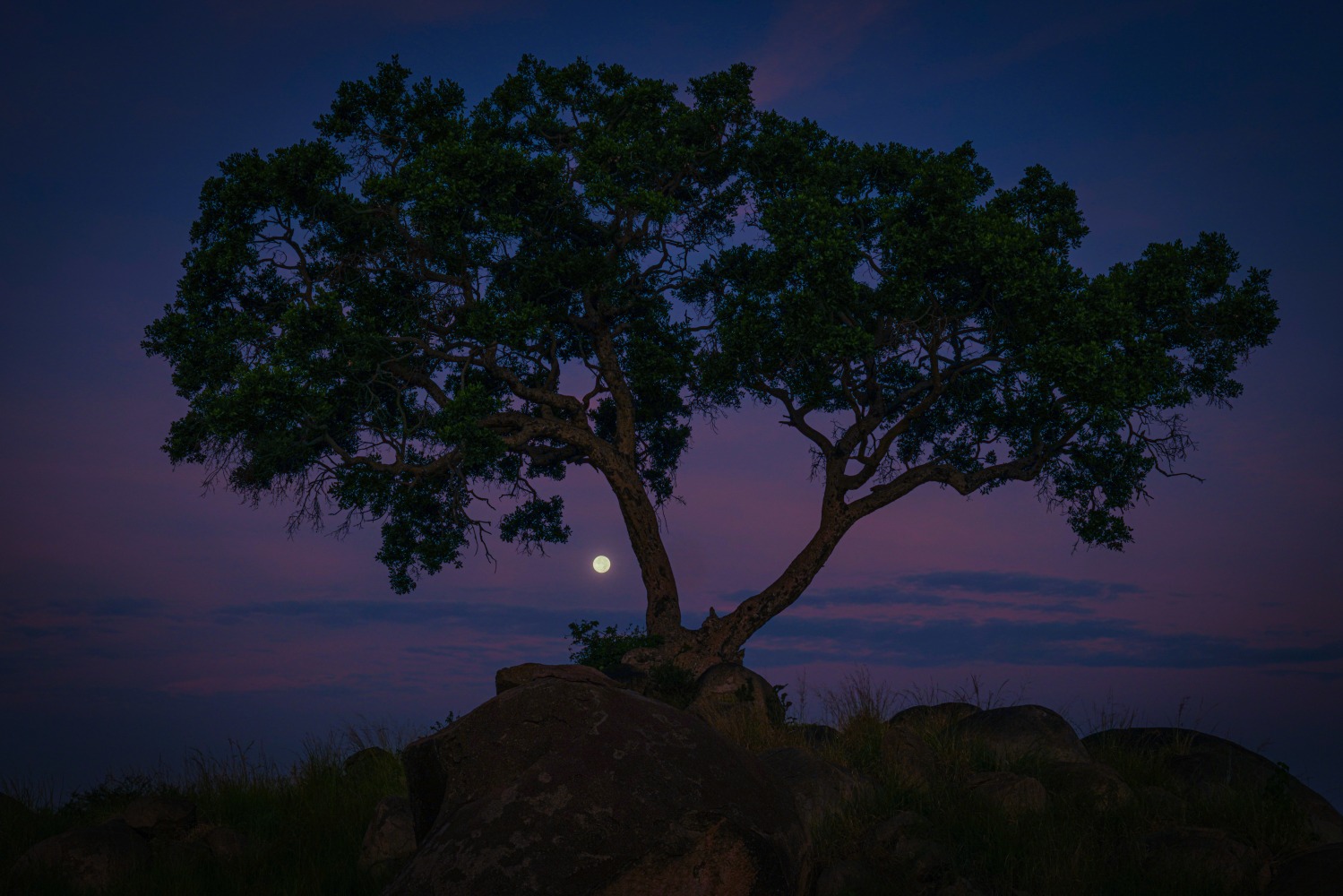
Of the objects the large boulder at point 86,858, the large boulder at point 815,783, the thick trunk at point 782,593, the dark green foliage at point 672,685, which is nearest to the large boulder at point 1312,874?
the large boulder at point 815,783

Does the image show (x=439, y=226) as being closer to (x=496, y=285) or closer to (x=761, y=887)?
(x=496, y=285)

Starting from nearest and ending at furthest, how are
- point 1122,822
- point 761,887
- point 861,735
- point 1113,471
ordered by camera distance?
1. point 761,887
2. point 1122,822
3. point 861,735
4. point 1113,471

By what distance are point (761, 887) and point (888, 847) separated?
3672 mm

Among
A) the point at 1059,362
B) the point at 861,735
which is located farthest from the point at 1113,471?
the point at 861,735

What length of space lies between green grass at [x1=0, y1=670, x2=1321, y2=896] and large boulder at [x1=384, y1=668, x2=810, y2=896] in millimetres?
2883

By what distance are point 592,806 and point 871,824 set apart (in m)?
Answer: 5.00

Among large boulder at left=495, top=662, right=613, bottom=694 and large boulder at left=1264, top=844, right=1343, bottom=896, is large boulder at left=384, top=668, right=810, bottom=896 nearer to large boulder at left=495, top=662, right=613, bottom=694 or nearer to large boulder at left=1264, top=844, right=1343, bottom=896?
large boulder at left=495, top=662, right=613, bottom=694

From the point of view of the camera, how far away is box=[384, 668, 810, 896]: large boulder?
289 inches

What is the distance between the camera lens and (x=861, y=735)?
14.5m

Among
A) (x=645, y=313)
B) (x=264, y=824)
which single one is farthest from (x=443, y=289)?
(x=264, y=824)

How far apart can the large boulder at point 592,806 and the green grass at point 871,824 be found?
288 cm

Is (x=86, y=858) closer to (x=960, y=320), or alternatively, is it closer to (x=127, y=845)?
(x=127, y=845)

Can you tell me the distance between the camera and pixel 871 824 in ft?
37.6

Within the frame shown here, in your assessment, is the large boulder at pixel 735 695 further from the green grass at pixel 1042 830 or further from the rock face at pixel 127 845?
the rock face at pixel 127 845
